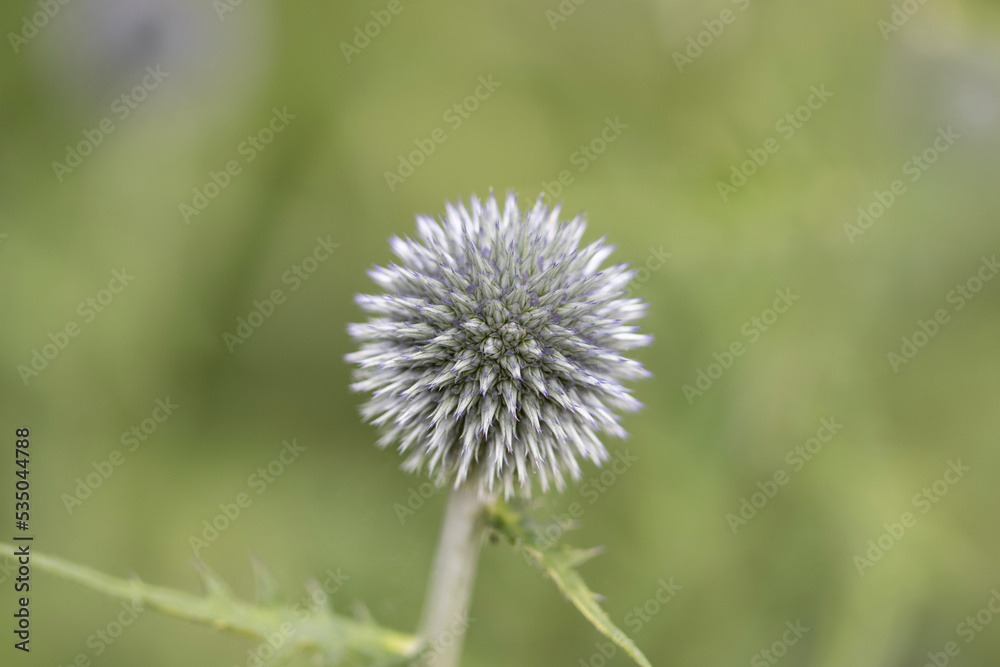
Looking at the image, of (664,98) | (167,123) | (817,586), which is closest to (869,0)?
(664,98)

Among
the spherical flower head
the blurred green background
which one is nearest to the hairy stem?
the spherical flower head

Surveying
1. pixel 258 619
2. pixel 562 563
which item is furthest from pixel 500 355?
pixel 258 619

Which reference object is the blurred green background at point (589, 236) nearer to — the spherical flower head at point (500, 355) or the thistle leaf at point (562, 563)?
the spherical flower head at point (500, 355)

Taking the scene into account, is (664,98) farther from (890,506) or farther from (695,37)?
(890,506)

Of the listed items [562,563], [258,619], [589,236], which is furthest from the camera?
[589,236]

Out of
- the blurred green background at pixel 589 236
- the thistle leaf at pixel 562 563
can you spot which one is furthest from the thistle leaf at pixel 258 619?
the blurred green background at pixel 589 236

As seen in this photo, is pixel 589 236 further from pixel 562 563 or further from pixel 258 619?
pixel 258 619

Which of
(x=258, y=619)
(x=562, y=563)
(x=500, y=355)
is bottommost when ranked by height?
(x=258, y=619)
